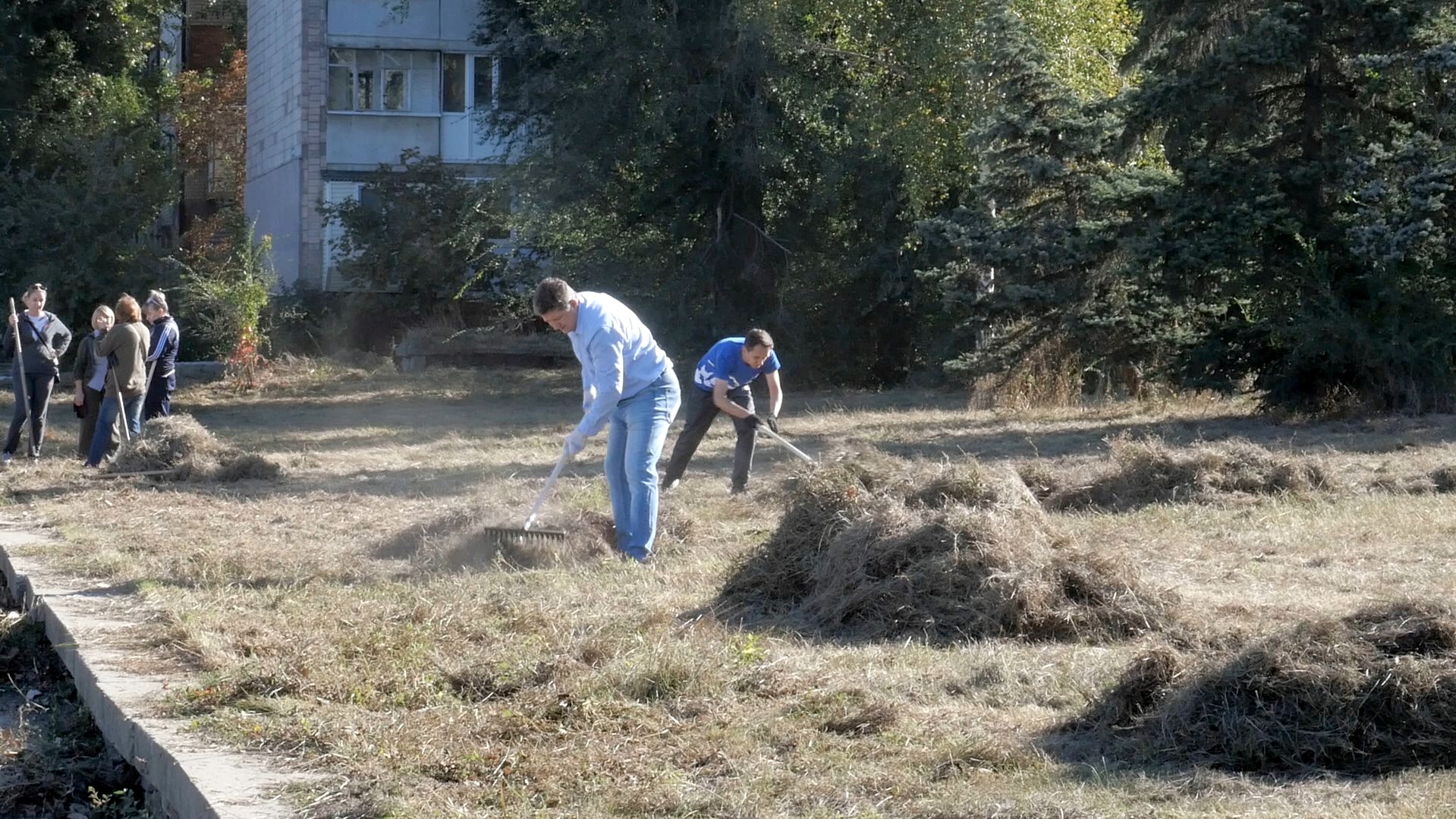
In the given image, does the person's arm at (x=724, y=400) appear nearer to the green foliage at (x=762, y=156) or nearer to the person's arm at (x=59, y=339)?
the person's arm at (x=59, y=339)

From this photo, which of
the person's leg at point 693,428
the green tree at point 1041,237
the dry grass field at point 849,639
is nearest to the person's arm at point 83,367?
the dry grass field at point 849,639

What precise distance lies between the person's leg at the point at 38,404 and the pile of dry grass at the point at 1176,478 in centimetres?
981

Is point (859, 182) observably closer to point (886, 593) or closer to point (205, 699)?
point (886, 593)

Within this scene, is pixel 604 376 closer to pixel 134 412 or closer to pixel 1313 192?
pixel 134 412

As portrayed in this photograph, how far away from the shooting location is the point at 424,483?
14.0 m

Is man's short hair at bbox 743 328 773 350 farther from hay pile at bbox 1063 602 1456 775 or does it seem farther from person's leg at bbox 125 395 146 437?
person's leg at bbox 125 395 146 437

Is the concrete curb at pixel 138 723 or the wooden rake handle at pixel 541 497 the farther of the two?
the wooden rake handle at pixel 541 497

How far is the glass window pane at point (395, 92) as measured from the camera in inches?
1380

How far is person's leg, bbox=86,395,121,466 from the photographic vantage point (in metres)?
15.1

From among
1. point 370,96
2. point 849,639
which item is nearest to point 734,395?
point 849,639

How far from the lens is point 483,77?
35281 millimetres

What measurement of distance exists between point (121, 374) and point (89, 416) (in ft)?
2.25

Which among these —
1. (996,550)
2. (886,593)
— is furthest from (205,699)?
(996,550)

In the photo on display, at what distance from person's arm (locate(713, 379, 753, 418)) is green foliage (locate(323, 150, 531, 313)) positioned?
1864 cm
